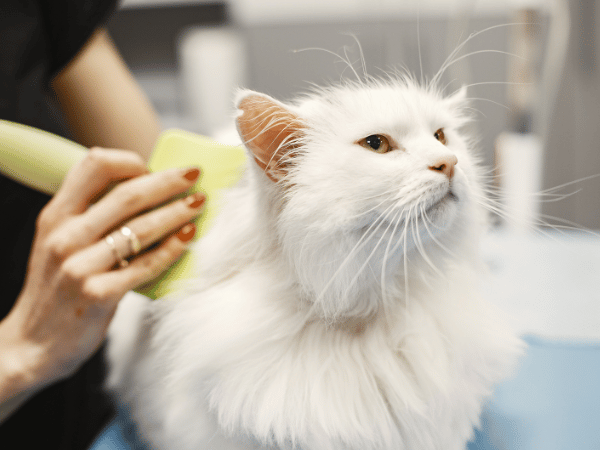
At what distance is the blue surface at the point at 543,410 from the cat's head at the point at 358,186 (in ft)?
0.64

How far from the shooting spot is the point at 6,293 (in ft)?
1.75

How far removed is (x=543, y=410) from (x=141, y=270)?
1.37ft

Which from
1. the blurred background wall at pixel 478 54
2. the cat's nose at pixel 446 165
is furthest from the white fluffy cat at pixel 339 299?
the blurred background wall at pixel 478 54

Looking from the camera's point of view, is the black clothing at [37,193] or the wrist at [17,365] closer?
the wrist at [17,365]

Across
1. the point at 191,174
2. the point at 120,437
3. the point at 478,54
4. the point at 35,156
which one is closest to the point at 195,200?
the point at 191,174

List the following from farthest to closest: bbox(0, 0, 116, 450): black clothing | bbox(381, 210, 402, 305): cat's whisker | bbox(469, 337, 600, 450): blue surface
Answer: bbox(0, 0, 116, 450): black clothing
bbox(469, 337, 600, 450): blue surface
bbox(381, 210, 402, 305): cat's whisker

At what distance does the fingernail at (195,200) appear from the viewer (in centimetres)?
39

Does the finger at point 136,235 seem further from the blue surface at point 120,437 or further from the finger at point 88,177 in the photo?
the blue surface at point 120,437

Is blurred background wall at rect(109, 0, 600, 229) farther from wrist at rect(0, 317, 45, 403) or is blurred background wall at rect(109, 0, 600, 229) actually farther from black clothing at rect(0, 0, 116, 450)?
wrist at rect(0, 317, 45, 403)

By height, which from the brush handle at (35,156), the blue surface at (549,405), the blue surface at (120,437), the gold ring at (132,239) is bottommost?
the blue surface at (549,405)

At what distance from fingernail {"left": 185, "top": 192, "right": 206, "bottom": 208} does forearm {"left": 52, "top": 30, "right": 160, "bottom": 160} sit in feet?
1.00

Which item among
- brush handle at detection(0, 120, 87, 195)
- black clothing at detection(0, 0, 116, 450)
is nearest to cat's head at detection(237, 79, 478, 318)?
brush handle at detection(0, 120, 87, 195)

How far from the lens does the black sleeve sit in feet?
1.88

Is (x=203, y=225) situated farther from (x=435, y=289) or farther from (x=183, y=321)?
(x=435, y=289)
